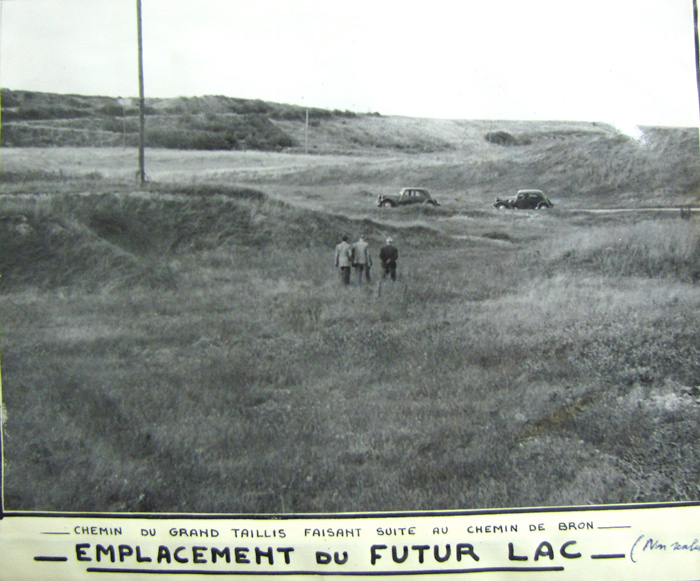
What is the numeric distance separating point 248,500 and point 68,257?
2118mm

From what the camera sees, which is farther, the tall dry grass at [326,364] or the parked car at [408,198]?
the parked car at [408,198]

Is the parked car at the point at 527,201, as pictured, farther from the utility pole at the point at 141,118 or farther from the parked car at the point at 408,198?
the utility pole at the point at 141,118

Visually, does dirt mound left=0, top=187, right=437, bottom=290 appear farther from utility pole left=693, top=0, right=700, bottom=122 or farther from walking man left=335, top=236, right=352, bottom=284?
utility pole left=693, top=0, right=700, bottom=122

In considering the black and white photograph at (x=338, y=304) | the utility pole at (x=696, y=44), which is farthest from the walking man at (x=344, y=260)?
the utility pole at (x=696, y=44)

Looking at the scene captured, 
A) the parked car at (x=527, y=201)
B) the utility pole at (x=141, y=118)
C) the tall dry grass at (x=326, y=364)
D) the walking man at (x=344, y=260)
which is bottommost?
the tall dry grass at (x=326, y=364)

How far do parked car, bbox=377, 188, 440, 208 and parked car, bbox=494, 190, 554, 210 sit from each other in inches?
21.8

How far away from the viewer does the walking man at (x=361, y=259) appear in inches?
140

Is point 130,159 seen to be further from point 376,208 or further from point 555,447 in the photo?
point 555,447

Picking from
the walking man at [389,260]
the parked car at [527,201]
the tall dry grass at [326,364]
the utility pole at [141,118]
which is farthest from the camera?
the parked car at [527,201]

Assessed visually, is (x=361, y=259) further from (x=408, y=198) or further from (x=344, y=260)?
(x=408, y=198)

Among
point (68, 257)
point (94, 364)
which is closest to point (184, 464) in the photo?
point (94, 364)

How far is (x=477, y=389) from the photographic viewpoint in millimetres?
3223

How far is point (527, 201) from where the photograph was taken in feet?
12.1

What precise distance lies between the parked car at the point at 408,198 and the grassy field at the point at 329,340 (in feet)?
0.31
